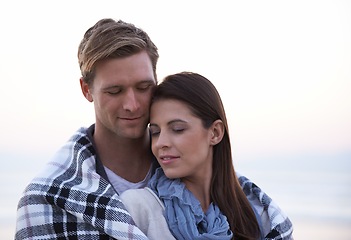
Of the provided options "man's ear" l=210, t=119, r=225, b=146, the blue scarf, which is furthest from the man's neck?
"man's ear" l=210, t=119, r=225, b=146

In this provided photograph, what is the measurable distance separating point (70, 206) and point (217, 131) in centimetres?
63

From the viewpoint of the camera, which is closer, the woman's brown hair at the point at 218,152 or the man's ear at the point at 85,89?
the woman's brown hair at the point at 218,152

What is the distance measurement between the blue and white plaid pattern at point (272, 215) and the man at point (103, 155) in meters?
0.41

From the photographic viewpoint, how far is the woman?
2959mm

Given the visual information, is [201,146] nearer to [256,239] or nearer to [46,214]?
[256,239]

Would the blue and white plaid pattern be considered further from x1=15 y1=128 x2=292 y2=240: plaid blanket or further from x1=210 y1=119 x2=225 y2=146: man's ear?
x1=210 y1=119 x2=225 y2=146: man's ear

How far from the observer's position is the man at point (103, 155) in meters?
2.99

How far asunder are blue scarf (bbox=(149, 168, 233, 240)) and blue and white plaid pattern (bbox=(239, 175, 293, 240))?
24cm

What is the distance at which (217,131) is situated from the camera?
3.11 meters

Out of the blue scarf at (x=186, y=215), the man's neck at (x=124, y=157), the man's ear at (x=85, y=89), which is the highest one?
the man's ear at (x=85, y=89)

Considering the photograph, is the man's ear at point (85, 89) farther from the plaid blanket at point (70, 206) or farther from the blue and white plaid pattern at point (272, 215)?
the blue and white plaid pattern at point (272, 215)

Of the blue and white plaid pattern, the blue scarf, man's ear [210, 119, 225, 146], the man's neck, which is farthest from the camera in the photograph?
the man's neck

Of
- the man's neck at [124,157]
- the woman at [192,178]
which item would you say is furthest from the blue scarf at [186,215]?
the man's neck at [124,157]

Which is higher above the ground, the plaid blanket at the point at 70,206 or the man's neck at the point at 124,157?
the man's neck at the point at 124,157
